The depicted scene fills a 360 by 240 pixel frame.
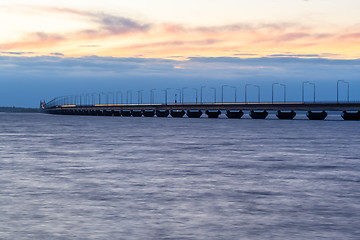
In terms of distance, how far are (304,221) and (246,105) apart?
17995 centimetres

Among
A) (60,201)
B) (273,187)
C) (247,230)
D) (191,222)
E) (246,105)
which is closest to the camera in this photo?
(247,230)

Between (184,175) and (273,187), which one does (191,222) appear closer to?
(273,187)

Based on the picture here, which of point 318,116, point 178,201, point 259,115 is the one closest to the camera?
point 178,201

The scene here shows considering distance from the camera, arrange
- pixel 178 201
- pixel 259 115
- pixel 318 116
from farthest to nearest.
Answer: pixel 259 115 → pixel 318 116 → pixel 178 201

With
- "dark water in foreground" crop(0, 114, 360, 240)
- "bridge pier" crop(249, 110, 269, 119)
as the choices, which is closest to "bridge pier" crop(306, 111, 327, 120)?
"bridge pier" crop(249, 110, 269, 119)

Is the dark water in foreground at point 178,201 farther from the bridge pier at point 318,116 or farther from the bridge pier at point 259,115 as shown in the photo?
the bridge pier at point 259,115

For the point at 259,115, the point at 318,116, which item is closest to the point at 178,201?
the point at 318,116

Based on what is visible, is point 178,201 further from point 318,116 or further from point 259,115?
point 259,115

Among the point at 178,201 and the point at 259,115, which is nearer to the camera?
the point at 178,201

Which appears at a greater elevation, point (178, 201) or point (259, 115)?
point (178, 201)

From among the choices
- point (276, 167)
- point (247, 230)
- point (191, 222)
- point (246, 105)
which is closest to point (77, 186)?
point (191, 222)

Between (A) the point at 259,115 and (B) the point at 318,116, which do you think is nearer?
(B) the point at 318,116

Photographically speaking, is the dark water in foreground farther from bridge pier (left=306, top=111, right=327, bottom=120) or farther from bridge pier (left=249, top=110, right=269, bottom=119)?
bridge pier (left=249, top=110, right=269, bottom=119)

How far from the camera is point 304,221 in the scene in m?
13.9
